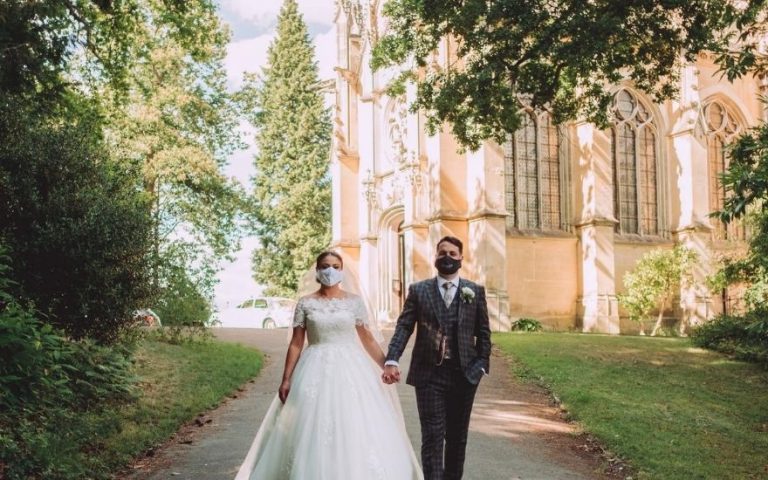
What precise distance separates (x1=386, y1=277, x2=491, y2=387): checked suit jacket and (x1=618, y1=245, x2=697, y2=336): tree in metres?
21.8

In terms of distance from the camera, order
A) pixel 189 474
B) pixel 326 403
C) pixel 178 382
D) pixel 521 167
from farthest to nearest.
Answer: pixel 521 167 → pixel 178 382 → pixel 189 474 → pixel 326 403

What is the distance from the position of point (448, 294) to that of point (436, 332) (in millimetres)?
324

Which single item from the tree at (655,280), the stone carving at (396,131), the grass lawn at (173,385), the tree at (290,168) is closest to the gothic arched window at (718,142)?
the tree at (655,280)

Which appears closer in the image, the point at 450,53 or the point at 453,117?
the point at 453,117

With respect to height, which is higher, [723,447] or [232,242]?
[232,242]

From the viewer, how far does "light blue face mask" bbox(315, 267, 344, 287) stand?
6.20 metres

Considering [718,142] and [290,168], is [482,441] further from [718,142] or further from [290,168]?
[290,168]

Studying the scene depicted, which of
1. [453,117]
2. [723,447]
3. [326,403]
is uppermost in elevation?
[453,117]

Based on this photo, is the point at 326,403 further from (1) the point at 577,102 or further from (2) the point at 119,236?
(1) the point at 577,102

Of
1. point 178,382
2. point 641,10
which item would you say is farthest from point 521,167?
point 178,382

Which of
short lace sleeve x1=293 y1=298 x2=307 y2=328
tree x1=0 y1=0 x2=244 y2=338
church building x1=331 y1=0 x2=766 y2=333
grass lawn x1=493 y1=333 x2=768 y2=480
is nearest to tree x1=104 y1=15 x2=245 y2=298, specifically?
tree x1=0 y1=0 x2=244 y2=338

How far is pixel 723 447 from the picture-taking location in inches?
388

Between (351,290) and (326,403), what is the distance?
1.22 metres

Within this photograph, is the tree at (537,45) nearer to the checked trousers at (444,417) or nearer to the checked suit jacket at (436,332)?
the checked suit jacket at (436,332)
